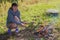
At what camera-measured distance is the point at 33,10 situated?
1786 millimetres

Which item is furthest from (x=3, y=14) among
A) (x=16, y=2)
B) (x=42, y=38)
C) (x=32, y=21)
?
(x=42, y=38)

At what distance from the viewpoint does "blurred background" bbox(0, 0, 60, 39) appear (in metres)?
1.77

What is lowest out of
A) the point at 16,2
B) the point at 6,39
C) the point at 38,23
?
the point at 6,39

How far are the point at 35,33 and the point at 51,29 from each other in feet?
0.60

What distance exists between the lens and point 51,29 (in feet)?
5.79

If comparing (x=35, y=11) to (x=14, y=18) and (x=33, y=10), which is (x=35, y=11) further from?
(x=14, y=18)

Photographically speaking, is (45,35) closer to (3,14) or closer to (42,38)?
(42,38)

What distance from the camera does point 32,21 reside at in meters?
1.77

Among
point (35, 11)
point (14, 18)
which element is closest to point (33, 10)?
Answer: point (35, 11)

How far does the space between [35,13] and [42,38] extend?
290mm

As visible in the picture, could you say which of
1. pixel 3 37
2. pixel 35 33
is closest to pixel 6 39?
pixel 3 37

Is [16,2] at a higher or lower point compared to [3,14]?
higher

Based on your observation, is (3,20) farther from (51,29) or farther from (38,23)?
(51,29)

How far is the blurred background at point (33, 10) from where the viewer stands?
177cm
